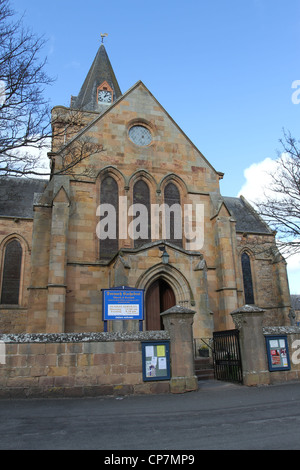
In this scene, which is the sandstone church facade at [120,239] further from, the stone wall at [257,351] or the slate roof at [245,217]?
the slate roof at [245,217]

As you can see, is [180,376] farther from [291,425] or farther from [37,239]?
[37,239]

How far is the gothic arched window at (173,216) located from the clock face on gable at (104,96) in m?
20.1

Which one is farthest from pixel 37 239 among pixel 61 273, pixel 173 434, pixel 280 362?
pixel 173 434

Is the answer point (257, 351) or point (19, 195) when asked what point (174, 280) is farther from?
point (19, 195)

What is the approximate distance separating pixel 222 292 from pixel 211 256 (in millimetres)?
1983

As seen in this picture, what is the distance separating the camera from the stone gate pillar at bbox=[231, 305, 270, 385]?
10.5 meters

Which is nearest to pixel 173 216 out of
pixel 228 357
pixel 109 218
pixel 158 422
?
pixel 109 218

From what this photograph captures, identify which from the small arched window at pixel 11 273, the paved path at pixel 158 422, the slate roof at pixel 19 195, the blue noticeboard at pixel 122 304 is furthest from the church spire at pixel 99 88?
the paved path at pixel 158 422

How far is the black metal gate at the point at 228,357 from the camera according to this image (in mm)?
11055

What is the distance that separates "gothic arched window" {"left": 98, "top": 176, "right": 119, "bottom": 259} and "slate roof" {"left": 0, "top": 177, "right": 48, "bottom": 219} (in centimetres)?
683

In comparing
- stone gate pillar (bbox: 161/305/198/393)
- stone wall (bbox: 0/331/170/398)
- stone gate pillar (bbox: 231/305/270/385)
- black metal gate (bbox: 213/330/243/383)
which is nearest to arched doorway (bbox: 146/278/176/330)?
black metal gate (bbox: 213/330/243/383)

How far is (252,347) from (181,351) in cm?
226

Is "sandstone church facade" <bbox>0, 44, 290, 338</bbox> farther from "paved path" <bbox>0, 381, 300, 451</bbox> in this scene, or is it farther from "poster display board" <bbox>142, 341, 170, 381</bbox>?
"paved path" <bbox>0, 381, 300, 451</bbox>

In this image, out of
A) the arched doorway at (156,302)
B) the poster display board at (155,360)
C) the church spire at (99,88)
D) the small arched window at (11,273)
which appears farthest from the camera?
the church spire at (99,88)
